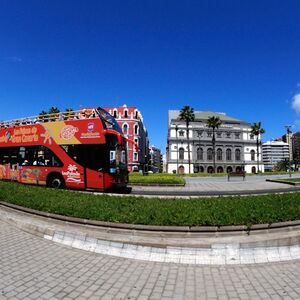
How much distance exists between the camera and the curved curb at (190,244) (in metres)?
6.70

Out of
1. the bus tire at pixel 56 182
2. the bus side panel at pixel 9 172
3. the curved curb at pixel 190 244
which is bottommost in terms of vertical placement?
the curved curb at pixel 190 244

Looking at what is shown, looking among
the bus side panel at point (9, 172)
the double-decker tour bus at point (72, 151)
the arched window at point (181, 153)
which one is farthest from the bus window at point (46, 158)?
the arched window at point (181, 153)

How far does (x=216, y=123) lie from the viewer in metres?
84.8

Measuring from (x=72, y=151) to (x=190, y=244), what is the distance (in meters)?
12.4

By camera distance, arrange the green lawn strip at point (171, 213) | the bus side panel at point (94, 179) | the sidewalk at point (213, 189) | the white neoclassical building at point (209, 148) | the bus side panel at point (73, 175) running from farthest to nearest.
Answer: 1. the white neoclassical building at point (209, 148)
2. the sidewalk at point (213, 189)
3. the bus side panel at point (73, 175)
4. the bus side panel at point (94, 179)
5. the green lawn strip at point (171, 213)

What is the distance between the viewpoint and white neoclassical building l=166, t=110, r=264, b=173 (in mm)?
93438

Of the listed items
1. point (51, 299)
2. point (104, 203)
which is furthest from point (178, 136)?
point (51, 299)

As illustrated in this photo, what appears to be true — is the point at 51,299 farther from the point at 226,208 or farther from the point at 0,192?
the point at 0,192

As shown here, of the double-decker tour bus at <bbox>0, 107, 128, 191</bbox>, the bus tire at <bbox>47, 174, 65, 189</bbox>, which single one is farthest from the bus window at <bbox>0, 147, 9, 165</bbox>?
the bus tire at <bbox>47, 174, 65, 189</bbox>

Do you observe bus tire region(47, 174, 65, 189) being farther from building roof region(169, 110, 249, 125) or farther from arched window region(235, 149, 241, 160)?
arched window region(235, 149, 241, 160)

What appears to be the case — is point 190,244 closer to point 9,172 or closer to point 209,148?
point 9,172

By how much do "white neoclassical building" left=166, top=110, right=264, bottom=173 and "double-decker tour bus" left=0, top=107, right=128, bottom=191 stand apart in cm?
7350

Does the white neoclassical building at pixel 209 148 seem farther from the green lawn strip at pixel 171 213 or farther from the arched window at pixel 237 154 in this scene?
the green lawn strip at pixel 171 213

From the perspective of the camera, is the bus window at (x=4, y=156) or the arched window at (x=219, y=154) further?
the arched window at (x=219, y=154)
